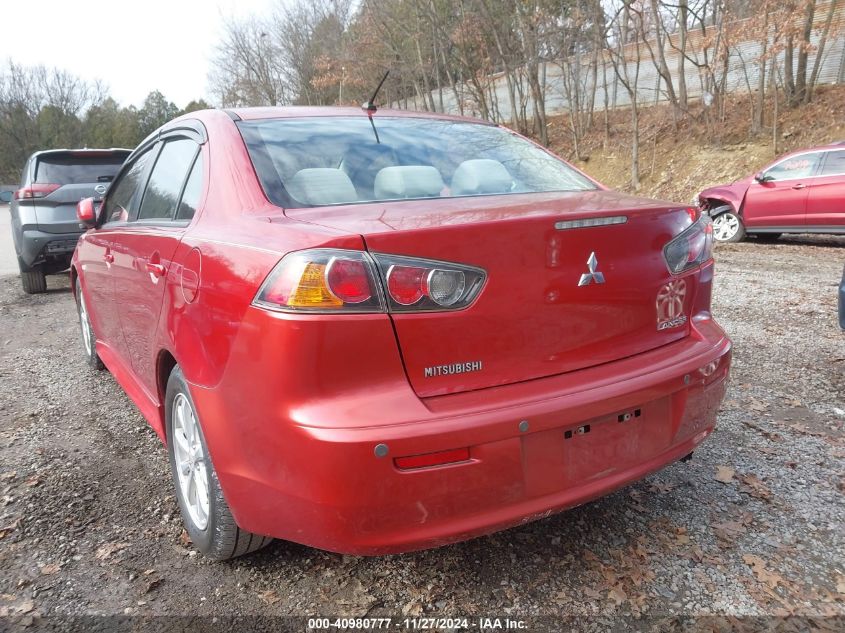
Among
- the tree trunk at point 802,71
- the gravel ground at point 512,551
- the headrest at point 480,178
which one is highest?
the tree trunk at point 802,71

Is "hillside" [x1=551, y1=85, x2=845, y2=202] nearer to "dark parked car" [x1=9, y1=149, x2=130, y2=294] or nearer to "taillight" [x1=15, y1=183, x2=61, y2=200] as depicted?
"dark parked car" [x1=9, y1=149, x2=130, y2=294]

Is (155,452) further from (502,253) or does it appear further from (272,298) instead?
(502,253)

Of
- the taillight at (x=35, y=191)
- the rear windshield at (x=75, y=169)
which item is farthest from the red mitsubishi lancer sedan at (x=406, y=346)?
the rear windshield at (x=75, y=169)

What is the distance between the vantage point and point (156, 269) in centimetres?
243

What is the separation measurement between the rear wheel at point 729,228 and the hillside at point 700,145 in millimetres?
4058

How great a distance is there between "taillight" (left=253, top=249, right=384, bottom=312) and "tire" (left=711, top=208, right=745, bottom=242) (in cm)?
1002

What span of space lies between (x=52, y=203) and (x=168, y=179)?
613cm

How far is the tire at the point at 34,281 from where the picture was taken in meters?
8.02

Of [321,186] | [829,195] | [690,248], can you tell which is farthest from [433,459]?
[829,195]

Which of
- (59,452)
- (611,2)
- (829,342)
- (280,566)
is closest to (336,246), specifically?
(280,566)

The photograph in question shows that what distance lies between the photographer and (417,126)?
110 inches

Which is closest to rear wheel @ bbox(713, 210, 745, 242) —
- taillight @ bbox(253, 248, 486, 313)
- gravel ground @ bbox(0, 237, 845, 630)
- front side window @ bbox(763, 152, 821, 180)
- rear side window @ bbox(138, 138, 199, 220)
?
front side window @ bbox(763, 152, 821, 180)

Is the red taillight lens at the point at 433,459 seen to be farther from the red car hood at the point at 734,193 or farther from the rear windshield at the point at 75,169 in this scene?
the red car hood at the point at 734,193

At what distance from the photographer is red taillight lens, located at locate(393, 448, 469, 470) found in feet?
5.31
